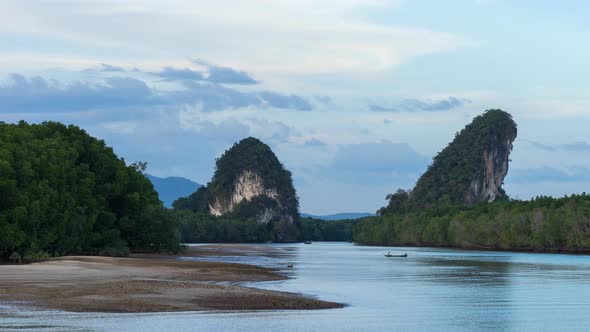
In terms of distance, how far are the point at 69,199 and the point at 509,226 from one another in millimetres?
86395

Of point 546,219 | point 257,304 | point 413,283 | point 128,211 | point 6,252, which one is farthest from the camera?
point 546,219

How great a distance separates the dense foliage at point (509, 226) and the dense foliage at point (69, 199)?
2227 inches

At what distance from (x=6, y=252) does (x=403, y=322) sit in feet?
94.3

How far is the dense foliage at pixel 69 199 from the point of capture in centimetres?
5044

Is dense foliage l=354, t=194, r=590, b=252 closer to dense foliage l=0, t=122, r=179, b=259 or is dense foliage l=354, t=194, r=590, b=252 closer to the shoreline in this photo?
dense foliage l=0, t=122, r=179, b=259

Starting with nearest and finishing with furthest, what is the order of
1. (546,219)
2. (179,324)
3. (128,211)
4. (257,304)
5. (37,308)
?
(179,324) → (37,308) → (257,304) → (128,211) → (546,219)

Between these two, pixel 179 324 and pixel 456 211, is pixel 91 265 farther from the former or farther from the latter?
pixel 456 211

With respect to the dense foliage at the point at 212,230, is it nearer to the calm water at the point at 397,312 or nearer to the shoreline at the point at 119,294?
the calm water at the point at 397,312

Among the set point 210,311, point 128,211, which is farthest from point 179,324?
point 128,211

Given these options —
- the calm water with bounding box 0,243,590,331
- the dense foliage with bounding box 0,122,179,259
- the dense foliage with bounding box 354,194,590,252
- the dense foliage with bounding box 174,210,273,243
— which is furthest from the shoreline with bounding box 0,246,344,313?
the dense foliage with bounding box 174,210,273,243

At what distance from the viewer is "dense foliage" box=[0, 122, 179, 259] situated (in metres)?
50.4

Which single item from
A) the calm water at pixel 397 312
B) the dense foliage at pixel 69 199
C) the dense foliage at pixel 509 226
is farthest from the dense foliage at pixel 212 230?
the calm water at pixel 397 312

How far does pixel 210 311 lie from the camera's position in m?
28.2

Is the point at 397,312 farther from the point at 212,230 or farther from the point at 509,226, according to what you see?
the point at 212,230
